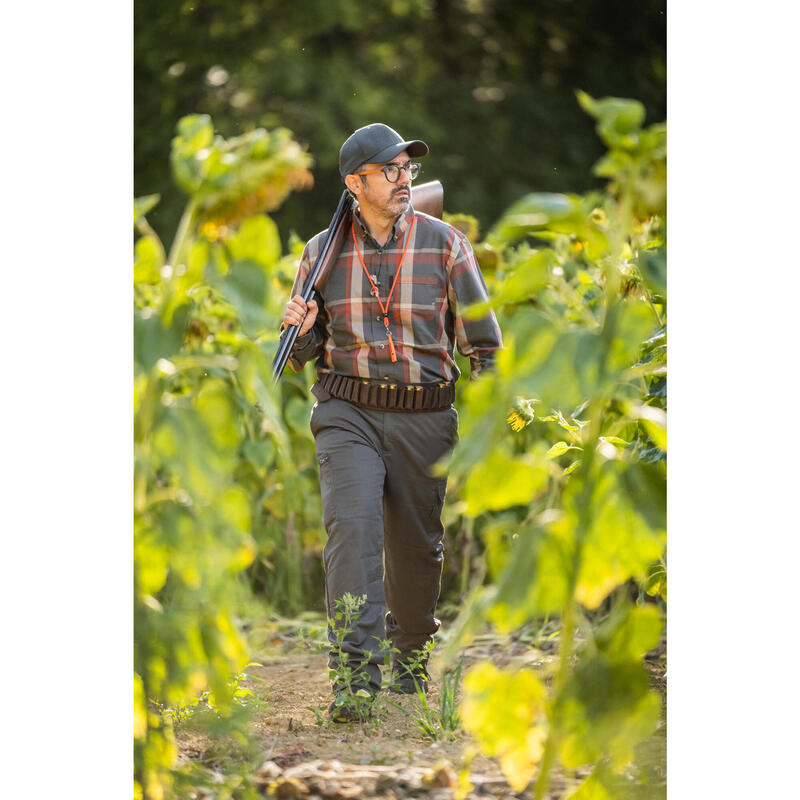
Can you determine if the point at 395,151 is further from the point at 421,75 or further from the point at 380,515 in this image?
the point at 421,75

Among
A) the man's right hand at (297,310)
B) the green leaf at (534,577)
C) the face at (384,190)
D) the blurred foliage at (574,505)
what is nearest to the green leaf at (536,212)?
the blurred foliage at (574,505)

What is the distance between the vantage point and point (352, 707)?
2.44 m

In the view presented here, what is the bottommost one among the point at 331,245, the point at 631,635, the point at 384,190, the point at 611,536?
the point at 631,635

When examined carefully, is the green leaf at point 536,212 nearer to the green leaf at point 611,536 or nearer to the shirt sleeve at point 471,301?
the green leaf at point 611,536

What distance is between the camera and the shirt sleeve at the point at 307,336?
2.64 m

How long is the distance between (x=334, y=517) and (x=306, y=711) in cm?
51

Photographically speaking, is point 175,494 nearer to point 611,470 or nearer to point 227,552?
point 227,552

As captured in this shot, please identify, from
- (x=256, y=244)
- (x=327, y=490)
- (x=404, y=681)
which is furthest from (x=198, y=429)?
(x=404, y=681)

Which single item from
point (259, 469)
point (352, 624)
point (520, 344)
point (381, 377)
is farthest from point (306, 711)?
point (520, 344)

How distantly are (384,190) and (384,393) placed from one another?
0.47 m

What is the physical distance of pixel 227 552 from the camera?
154cm

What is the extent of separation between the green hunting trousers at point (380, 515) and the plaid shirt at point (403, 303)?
0.12m

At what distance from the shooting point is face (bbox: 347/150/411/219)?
2555mm

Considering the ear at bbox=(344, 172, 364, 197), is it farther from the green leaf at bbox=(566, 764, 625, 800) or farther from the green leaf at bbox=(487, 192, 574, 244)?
the green leaf at bbox=(566, 764, 625, 800)
